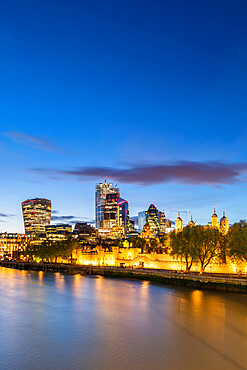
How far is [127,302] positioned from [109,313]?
28.6 ft

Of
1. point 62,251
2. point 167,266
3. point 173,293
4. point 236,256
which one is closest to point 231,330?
point 173,293

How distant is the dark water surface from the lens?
31.6 metres

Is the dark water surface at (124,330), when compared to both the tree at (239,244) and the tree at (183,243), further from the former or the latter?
the tree at (183,243)

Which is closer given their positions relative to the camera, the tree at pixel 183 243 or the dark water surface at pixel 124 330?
the dark water surface at pixel 124 330

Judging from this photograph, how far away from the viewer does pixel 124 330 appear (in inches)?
1645

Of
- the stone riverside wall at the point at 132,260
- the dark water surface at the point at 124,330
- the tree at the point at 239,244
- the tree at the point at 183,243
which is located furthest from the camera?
the stone riverside wall at the point at 132,260

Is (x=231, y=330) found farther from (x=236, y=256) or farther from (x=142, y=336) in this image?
(x=236, y=256)

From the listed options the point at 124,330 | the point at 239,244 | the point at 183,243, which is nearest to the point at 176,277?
the point at 183,243

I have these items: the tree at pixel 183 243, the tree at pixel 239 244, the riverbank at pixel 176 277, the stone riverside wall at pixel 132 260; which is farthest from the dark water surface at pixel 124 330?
the stone riverside wall at pixel 132 260

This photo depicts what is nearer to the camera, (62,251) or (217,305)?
(217,305)

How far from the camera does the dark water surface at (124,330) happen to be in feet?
104

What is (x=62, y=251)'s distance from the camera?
141500 millimetres

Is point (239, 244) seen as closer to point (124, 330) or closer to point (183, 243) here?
point (183, 243)

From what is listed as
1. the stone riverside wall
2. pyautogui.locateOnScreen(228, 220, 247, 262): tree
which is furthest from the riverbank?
the stone riverside wall
